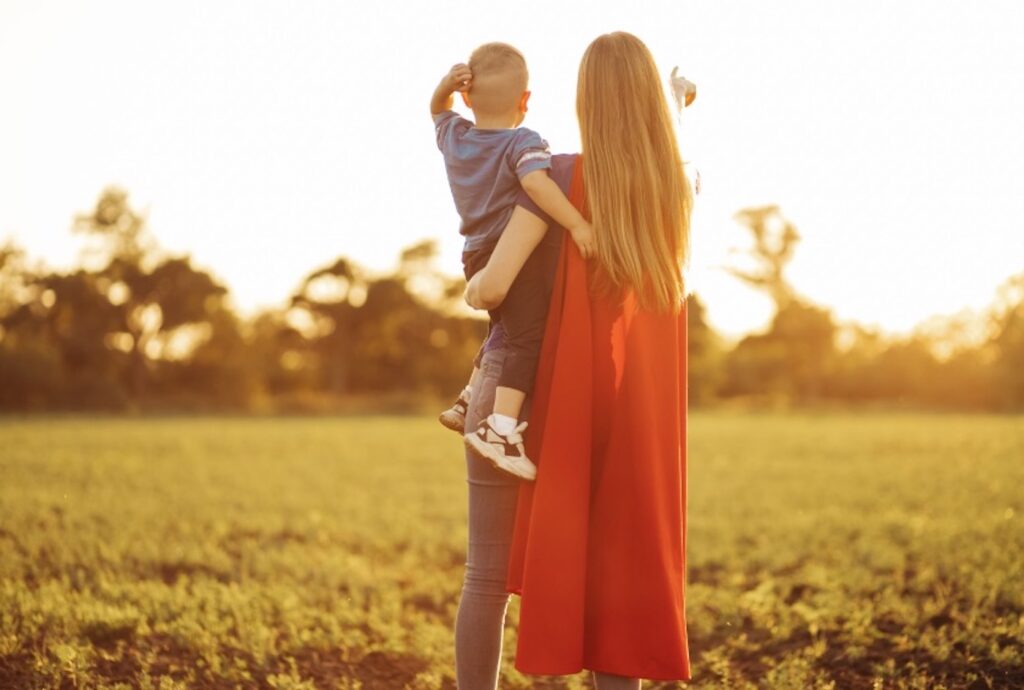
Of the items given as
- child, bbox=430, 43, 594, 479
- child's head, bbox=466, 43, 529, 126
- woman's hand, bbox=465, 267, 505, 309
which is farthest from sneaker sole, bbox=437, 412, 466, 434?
child's head, bbox=466, 43, 529, 126

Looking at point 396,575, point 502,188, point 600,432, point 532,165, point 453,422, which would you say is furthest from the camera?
point 396,575

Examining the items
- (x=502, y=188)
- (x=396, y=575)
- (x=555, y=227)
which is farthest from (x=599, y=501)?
(x=396, y=575)

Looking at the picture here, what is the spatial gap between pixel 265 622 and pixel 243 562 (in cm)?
196

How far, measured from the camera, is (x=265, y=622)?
5.64m

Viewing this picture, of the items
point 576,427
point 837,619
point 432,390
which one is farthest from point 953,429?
point 432,390

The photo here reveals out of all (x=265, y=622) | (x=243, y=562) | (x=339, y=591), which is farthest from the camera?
(x=243, y=562)

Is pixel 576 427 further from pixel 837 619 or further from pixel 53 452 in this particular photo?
pixel 53 452

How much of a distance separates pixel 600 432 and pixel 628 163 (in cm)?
83

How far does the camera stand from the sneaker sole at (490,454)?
302 centimetres

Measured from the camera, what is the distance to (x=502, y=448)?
304 centimetres

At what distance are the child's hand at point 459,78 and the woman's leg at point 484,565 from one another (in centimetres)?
82

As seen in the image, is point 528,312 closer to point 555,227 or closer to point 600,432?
point 555,227

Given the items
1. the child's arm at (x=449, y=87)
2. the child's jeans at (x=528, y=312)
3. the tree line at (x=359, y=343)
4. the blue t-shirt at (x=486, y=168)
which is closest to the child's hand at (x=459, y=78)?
the child's arm at (x=449, y=87)

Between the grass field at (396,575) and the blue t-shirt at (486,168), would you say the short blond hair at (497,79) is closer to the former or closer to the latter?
the blue t-shirt at (486,168)
